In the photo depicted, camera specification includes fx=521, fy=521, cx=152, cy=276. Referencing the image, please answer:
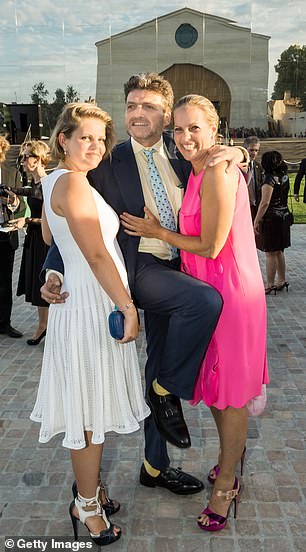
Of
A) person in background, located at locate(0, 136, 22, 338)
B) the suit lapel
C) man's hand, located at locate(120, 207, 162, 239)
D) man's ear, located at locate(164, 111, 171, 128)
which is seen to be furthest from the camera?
person in background, located at locate(0, 136, 22, 338)

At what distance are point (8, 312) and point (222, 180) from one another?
4548 mm

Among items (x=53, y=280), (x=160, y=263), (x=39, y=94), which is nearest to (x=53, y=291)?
(x=53, y=280)

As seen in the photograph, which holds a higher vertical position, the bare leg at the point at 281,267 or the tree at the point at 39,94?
the tree at the point at 39,94

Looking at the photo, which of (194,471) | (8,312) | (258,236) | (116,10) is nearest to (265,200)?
(258,236)

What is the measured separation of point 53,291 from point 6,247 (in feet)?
12.9

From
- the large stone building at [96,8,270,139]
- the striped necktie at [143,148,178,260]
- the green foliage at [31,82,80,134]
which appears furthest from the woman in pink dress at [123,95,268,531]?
the green foliage at [31,82,80,134]

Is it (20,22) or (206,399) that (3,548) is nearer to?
(206,399)

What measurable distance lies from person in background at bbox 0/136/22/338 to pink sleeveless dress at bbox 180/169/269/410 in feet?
12.1

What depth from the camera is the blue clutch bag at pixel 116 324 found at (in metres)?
2.29

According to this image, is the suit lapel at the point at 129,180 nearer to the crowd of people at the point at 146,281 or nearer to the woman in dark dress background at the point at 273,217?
the crowd of people at the point at 146,281

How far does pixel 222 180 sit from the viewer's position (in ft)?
7.54

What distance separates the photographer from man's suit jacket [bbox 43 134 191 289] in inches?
101

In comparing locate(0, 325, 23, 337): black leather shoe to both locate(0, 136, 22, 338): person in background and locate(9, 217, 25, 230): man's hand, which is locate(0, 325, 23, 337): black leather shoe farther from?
locate(9, 217, 25, 230): man's hand

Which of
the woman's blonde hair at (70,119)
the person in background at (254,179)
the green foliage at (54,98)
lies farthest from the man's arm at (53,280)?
the green foliage at (54,98)
